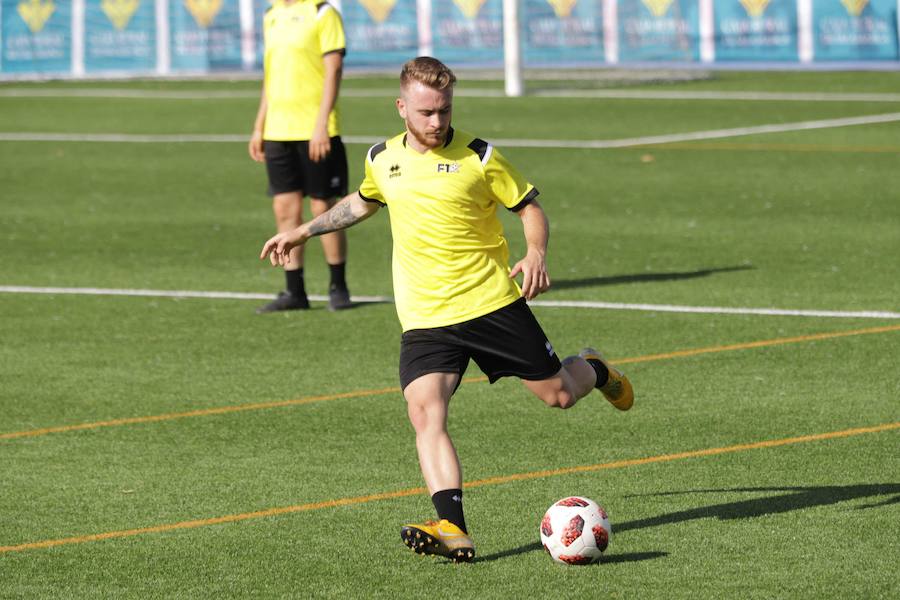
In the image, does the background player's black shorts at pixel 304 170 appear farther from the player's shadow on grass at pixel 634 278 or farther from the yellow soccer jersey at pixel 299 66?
the player's shadow on grass at pixel 634 278

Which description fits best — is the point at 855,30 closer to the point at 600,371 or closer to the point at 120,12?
the point at 120,12

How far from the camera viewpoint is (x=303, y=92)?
12766mm

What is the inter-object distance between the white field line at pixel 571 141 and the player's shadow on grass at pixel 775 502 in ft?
51.0

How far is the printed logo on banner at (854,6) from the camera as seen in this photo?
37469mm

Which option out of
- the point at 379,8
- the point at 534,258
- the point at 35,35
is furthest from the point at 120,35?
the point at 534,258

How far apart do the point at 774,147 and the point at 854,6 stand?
16.6 meters

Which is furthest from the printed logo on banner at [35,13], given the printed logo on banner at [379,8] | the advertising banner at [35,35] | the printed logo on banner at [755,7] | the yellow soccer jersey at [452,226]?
the yellow soccer jersey at [452,226]

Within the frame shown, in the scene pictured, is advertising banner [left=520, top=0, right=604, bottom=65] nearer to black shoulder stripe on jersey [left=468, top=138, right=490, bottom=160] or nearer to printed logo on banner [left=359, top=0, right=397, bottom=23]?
printed logo on banner [left=359, top=0, right=397, bottom=23]

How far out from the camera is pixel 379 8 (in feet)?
137

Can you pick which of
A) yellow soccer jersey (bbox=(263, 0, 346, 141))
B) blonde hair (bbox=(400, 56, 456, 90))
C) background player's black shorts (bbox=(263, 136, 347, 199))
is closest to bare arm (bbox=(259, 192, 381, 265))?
blonde hair (bbox=(400, 56, 456, 90))

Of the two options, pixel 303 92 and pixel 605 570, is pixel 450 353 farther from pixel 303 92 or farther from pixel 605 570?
pixel 303 92

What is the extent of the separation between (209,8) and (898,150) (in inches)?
965

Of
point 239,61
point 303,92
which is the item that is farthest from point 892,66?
point 303,92

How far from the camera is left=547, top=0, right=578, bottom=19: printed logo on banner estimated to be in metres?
40.0
